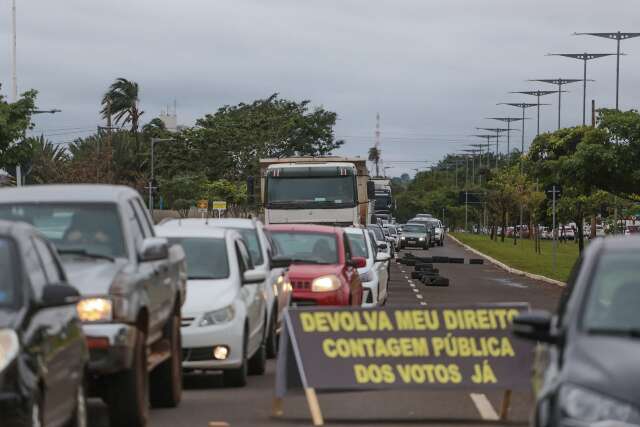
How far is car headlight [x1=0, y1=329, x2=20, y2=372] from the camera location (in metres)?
8.22

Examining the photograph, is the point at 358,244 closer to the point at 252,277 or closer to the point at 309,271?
the point at 309,271

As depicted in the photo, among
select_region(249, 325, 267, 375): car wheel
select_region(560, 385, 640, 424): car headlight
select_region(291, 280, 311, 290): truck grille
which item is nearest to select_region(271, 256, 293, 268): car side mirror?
select_region(249, 325, 267, 375): car wheel

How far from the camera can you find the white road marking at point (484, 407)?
13273 millimetres

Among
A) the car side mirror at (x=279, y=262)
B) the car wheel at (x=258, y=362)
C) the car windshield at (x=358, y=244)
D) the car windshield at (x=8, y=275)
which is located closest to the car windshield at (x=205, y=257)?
the car wheel at (x=258, y=362)

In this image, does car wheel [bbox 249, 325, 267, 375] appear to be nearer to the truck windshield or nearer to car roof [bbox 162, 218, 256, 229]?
car roof [bbox 162, 218, 256, 229]

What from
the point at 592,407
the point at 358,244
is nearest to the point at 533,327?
the point at 592,407

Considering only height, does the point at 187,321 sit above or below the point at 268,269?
below

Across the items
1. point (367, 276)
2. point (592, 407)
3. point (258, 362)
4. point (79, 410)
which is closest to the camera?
point (592, 407)

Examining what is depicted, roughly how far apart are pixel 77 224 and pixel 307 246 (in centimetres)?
1091

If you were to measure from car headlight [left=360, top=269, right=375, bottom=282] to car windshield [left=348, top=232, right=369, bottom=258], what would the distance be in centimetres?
174

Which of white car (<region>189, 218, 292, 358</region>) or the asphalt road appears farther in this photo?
white car (<region>189, 218, 292, 358</region>)

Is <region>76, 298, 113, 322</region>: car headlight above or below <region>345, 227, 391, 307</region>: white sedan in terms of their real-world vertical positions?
above

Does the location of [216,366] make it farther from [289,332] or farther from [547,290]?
[547,290]

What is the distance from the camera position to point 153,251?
11.8 metres
